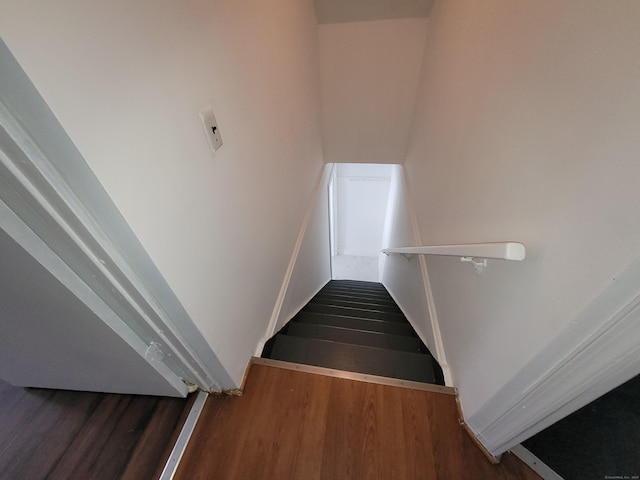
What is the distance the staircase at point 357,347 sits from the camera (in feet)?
4.63

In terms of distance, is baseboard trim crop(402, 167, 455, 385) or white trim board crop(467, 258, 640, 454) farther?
baseboard trim crop(402, 167, 455, 385)

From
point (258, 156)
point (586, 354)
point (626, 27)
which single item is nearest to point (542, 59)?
point (626, 27)

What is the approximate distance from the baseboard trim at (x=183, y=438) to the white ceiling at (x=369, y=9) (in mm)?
2733

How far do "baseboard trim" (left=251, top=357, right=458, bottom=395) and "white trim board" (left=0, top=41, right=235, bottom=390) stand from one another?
0.68 metres

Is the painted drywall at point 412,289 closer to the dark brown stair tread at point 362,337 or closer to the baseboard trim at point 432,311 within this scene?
the baseboard trim at point 432,311

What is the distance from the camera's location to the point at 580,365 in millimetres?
606

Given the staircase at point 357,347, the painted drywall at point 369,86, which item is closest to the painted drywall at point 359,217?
the painted drywall at point 369,86

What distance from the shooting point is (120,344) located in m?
0.76

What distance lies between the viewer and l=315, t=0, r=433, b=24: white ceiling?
76.0 inches

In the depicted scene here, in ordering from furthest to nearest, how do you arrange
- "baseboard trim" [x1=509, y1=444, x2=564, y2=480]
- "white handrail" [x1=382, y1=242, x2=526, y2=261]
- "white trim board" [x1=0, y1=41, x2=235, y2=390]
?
"baseboard trim" [x1=509, y1=444, x2=564, y2=480] < "white handrail" [x1=382, y1=242, x2=526, y2=261] < "white trim board" [x1=0, y1=41, x2=235, y2=390]

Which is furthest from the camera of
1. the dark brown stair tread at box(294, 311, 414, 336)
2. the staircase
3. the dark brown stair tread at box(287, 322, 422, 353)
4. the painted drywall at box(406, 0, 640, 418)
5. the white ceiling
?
the dark brown stair tread at box(294, 311, 414, 336)

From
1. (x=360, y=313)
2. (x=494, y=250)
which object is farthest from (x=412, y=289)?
(x=494, y=250)

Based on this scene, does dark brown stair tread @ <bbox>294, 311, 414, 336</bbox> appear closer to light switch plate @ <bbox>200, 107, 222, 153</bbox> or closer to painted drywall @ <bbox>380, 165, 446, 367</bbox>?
painted drywall @ <bbox>380, 165, 446, 367</bbox>

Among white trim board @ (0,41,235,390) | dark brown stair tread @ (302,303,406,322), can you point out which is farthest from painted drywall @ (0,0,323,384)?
dark brown stair tread @ (302,303,406,322)
